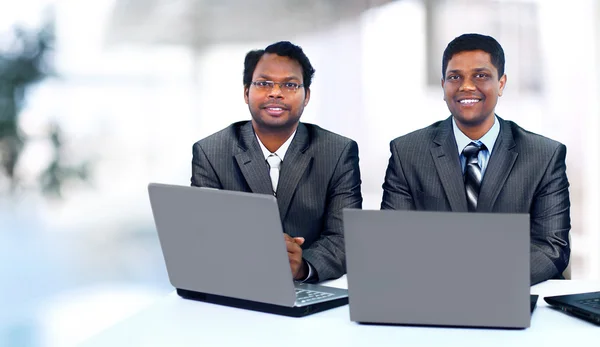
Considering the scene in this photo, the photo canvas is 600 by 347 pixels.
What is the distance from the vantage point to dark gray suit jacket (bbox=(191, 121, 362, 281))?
2.97 metres

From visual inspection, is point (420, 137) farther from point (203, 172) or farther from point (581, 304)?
point (581, 304)

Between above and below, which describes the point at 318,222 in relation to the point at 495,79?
below

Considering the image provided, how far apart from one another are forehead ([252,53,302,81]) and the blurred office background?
4.37 feet

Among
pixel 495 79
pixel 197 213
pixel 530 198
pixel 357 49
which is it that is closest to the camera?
pixel 197 213

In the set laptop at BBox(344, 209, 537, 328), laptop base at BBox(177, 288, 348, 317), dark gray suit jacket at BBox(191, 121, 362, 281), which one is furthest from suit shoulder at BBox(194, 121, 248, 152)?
laptop at BBox(344, 209, 537, 328)

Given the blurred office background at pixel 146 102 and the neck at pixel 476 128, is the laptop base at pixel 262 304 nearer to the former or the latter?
the neck at pixel 476 128

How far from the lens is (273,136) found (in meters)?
3.12

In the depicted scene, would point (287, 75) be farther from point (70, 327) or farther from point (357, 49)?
point (70, 327)

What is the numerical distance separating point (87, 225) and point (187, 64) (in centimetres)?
116

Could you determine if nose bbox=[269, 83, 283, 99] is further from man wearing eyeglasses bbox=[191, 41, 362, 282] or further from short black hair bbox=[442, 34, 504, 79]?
short black hair bbox=[442, 34, 504, 79]

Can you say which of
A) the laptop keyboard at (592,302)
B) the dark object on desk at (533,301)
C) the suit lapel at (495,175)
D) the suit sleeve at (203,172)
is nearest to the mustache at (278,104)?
the suit sleeve at (203,172)

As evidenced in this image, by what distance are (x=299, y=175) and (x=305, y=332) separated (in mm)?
1299

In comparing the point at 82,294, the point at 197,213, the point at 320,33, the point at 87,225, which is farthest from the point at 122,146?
Result: the point at 197,213

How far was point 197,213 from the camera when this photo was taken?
1.84 meters
